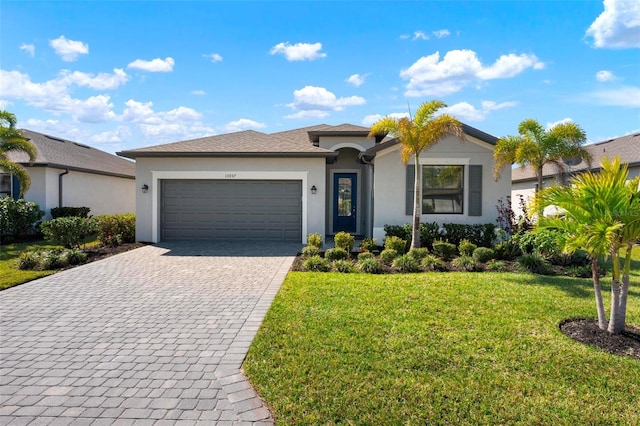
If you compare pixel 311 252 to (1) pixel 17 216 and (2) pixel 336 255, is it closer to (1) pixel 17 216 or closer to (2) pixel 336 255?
(2) pixel 336 255

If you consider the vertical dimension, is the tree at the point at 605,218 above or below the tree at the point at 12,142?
below

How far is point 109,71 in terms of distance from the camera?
12.3 metres

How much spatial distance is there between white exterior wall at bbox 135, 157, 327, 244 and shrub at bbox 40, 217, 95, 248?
7.11ft

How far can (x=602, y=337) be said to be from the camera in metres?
4.44

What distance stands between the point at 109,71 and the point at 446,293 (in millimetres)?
12878

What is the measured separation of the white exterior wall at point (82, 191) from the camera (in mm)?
15008

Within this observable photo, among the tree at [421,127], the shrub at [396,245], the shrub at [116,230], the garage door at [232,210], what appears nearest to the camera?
the tree at [421,127]

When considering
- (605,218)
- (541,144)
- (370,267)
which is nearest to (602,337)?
(605,218)

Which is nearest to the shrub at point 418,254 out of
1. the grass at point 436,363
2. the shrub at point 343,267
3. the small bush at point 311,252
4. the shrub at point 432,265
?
the shrub at point 432,265

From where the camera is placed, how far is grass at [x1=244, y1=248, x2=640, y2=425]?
297cm

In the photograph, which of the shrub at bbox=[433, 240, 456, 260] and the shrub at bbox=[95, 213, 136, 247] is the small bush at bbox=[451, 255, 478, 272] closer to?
the shrub at bbox=[433, 240, 456, 260]

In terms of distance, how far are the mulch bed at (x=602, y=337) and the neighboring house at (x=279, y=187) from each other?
293 inches

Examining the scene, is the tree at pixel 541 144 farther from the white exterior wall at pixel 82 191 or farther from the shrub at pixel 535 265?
the white exterior wall at pixel 82 191

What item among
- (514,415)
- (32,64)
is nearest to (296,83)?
(32,64)
